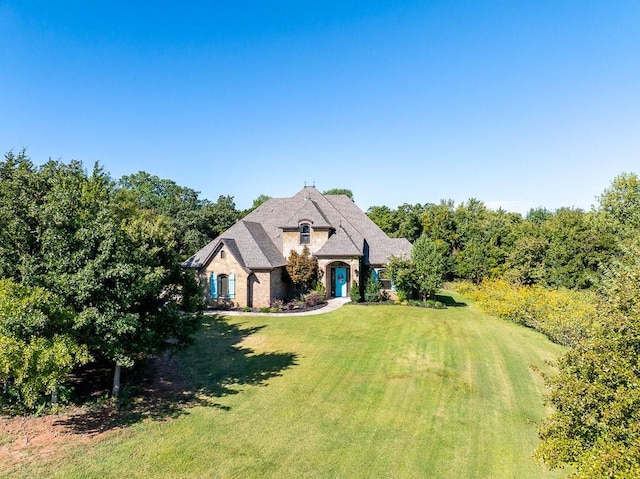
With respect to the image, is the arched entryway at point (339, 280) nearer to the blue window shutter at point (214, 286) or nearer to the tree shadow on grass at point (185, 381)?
the blue window shutter at point (214, 286)

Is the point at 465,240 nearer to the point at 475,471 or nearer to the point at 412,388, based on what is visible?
the point at 412,388

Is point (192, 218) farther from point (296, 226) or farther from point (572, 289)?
point (572, 289)

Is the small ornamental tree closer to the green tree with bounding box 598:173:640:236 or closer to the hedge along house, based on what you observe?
the hedge along house

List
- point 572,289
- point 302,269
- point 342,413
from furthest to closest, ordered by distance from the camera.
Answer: point 572,289 → point 302,269 → point 342,413

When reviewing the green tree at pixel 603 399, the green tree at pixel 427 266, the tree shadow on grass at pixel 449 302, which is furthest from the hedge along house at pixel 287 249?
the green tree at pixel 603 399

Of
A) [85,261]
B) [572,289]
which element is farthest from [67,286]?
[572,289]

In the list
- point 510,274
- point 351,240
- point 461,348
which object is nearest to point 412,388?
point 461,348

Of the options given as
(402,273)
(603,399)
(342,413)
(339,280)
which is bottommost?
(342,413)

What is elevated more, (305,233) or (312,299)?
(305,233)
